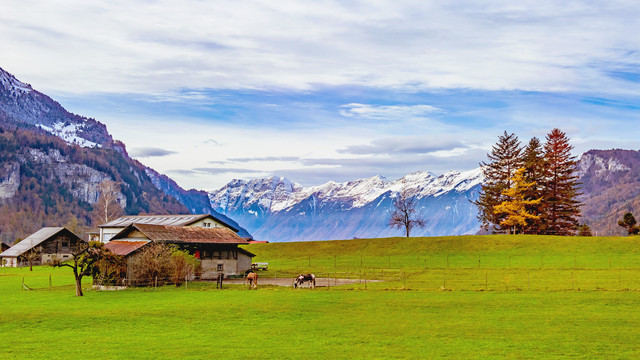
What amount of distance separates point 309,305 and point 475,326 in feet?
49.2

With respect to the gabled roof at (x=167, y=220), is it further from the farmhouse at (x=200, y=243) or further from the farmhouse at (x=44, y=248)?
the farmhouse at (x=200, y=243)

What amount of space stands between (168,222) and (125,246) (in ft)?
146

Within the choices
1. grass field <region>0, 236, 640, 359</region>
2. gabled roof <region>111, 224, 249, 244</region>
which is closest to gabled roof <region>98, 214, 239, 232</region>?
gabled roof <region>111, 224, 249, 244</region>

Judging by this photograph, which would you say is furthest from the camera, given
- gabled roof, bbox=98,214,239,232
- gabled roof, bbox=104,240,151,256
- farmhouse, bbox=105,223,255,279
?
gabled roof, bbox=98,214,239,232

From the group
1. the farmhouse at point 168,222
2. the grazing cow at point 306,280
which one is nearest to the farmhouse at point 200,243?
the grazing cow at point 306,280

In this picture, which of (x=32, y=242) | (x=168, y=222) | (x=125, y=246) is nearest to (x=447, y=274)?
(x=125, y=246)

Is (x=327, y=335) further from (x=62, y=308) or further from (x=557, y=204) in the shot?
(x=557, y=204)

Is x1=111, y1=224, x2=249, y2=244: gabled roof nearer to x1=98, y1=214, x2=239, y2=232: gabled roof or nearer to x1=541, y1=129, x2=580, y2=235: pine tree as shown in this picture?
x1=98, y1=214, x2=239, y2=232: gabled roof

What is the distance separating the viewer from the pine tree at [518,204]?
125 m

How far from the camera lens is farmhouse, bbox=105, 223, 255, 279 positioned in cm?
7619

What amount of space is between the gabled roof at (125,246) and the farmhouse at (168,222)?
30978 mm

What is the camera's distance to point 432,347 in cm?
3169

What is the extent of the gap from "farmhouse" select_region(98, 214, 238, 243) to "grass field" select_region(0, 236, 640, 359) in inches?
1288

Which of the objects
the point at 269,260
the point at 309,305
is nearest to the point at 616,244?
the point at 269,260
